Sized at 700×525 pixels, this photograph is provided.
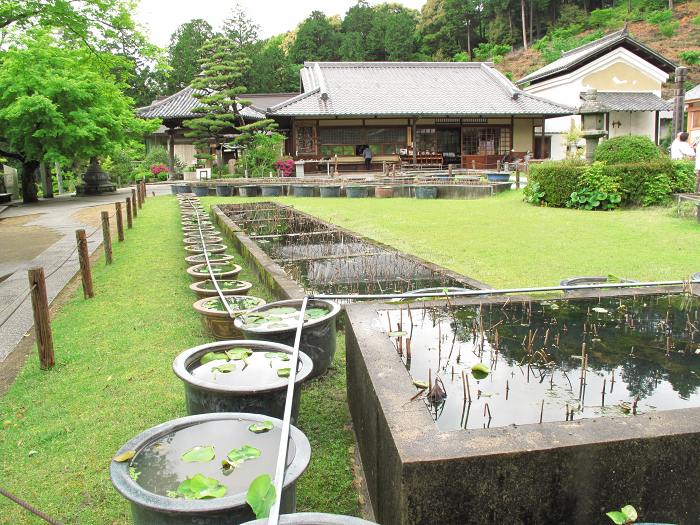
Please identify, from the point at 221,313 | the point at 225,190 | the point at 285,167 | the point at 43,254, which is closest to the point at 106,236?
the point at 43,254

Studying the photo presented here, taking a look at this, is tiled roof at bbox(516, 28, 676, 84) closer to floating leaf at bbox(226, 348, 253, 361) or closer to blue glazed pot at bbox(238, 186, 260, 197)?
blue glazed pot at bbox(238, 186, 260, 197)

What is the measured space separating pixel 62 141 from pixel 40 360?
1673 cm

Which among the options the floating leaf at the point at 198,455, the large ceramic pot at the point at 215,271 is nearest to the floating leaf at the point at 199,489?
Result: the floating leaf at the point at 198,455

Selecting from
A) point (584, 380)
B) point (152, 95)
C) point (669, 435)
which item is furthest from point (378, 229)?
point (152, 95)

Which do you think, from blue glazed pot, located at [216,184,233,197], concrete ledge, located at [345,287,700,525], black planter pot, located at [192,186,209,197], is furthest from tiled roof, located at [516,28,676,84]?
concrete ledge, located at [345,287,700,525]

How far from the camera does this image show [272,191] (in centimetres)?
1981

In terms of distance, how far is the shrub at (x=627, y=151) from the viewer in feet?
43.0

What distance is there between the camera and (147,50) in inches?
501

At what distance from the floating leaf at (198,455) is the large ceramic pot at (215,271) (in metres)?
3.53

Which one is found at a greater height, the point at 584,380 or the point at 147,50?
the point at 147,50

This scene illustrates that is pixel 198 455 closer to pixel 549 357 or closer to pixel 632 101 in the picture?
pixel 549 357

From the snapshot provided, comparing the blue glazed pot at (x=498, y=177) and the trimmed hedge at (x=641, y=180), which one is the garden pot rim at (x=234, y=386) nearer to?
the trimmed hedge at (x=641, y=180)

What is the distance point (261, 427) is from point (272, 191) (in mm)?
17896

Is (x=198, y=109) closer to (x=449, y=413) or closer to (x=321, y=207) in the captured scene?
(x=321, y=207)
